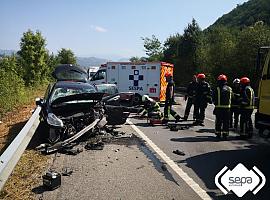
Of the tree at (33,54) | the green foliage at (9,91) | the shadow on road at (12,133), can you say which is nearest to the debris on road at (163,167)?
the shadow on road at (12,133)

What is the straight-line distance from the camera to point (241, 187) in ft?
18.4

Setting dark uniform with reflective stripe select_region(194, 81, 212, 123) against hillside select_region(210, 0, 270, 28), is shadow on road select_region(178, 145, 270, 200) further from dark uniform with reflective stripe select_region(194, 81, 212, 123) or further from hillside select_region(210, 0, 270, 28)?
hillside select_region(210, 0, 270, 28)

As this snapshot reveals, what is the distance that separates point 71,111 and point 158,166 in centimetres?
336

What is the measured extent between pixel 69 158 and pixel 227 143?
4.21 m

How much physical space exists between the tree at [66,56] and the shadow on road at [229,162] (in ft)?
208

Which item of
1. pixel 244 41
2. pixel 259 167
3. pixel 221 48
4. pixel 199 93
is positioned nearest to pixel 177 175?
pixel 259 167

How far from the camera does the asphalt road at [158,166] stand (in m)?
5.28

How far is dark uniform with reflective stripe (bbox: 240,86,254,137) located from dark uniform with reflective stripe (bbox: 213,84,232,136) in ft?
1.33

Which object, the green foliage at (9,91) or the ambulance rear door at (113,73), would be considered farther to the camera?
the ambulance rear door at (113,73)

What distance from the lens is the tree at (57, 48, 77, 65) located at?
229 ft

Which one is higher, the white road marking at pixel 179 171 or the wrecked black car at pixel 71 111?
the wrecked black car at pixel 71 111

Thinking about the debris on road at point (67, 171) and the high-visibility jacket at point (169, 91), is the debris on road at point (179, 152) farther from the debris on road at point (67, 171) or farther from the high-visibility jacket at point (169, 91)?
the high-visibility jacket at point (169, 91)

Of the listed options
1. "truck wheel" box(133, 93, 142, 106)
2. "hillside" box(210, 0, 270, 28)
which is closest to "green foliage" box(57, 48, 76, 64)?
"hillside" box(210, 0, 270, 28)

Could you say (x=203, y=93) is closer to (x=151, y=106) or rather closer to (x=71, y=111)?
(x=151, y=106)
